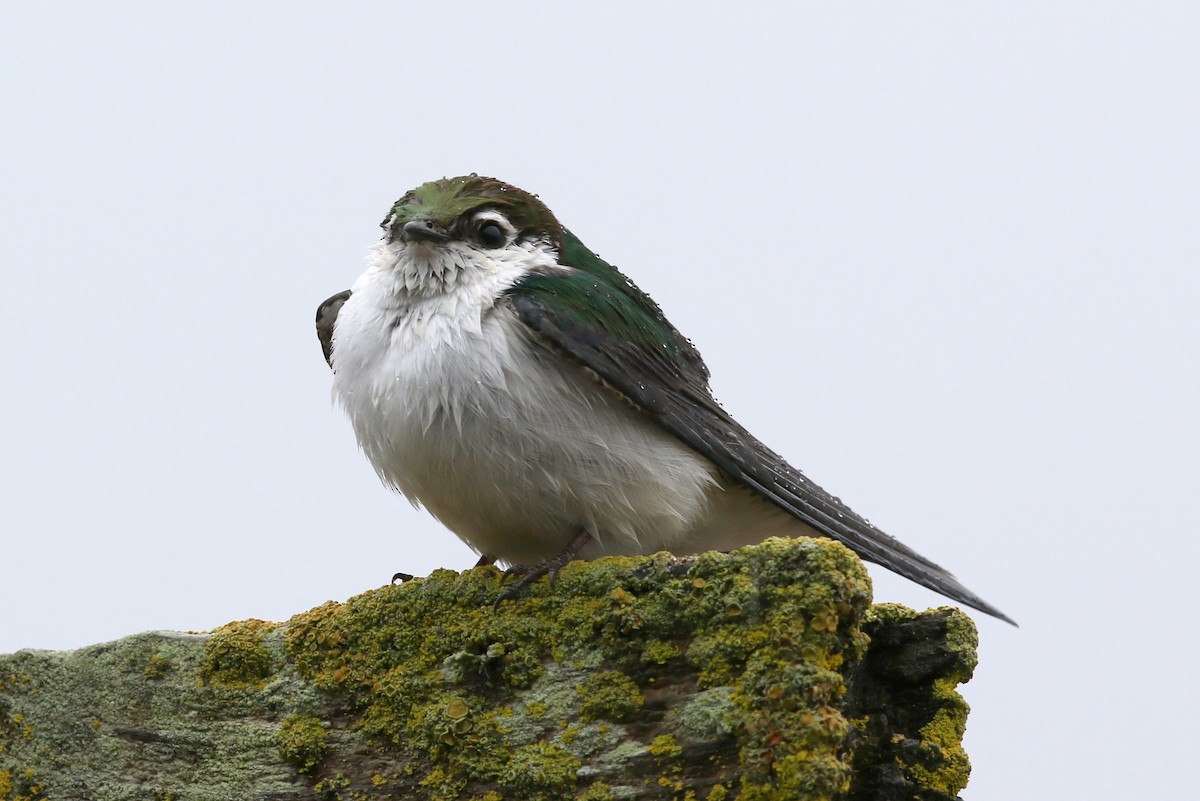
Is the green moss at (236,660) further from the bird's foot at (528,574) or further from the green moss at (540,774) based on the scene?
the green moss at (540,774)

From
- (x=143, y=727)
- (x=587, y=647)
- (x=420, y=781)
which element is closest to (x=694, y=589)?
(x=587, y=647)

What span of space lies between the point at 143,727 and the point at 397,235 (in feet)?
6.44

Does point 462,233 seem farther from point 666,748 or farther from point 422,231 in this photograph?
point 666,748

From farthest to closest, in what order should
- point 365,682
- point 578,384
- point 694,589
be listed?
point 578,384 → point 365,682 → point 694,589

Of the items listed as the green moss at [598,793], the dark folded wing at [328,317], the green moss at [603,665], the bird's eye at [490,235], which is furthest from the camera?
the dark folded wing at [328,317]

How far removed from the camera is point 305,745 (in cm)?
466

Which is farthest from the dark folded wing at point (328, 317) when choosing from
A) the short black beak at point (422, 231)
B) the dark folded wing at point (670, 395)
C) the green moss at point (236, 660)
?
the green moss at point (236, 660)

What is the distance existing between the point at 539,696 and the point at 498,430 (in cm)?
101

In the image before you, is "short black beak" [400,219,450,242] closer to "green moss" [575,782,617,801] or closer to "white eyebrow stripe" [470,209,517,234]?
"white eyebrow stripe" [470,209,517,234]

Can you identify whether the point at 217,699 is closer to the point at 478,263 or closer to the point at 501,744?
the point at 501,744

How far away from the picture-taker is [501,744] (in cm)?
440

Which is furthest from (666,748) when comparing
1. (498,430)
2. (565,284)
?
(565,284)

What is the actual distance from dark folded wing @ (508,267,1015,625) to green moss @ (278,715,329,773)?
1.53 metres

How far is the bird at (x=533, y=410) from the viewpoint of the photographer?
5062 mm
